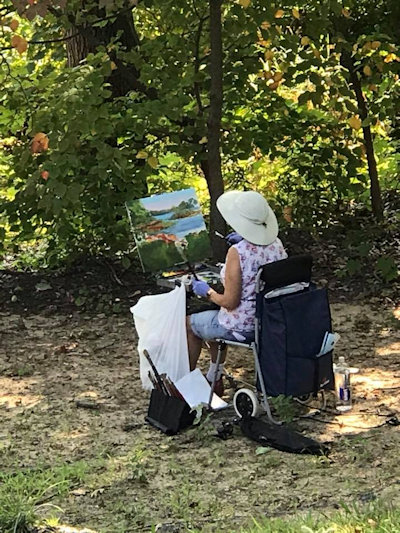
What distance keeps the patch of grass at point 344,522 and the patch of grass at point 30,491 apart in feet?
2.97

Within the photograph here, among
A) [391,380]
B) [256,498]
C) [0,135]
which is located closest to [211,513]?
[256,498]

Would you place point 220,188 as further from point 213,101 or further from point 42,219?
point 42,219

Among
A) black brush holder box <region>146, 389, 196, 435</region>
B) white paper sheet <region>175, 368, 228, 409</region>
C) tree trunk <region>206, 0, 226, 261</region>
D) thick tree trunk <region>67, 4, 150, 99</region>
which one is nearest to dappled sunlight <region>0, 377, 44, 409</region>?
black brush holder box <region>146, 389, 196, 435</region>

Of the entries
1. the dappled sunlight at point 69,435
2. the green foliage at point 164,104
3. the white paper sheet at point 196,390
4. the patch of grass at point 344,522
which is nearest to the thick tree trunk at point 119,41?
the green foliage at point 164,104

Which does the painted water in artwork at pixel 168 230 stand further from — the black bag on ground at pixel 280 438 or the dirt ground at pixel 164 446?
the black bag on ground at pixel 280 438

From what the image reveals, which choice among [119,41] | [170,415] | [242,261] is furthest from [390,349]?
[119,41]

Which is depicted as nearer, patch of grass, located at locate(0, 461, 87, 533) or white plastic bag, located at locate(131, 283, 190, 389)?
patch of grass, located at locate(0, 461, 87, 533)

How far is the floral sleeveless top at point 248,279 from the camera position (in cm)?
469

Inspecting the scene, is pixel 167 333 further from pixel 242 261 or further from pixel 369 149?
pixel 369 149

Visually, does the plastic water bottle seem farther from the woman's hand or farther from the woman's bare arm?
the woman's hand

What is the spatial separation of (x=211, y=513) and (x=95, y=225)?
4293 millimetres

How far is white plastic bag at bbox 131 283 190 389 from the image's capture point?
4.93 m

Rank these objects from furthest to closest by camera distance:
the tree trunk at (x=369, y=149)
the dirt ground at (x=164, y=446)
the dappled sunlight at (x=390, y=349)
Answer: the tree trunk at (x=369, y=149) → the dappled sunlight at (x=390, y=349) → the dirt ground at (x=164, y=446)

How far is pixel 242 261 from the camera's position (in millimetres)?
4684
